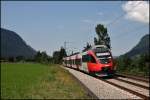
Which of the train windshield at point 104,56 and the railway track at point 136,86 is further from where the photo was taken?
the train windshield at point 104,56

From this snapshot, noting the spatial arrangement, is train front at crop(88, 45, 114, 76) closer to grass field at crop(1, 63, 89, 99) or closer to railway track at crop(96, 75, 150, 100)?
grass field at crop(1, 63, 89, 99)

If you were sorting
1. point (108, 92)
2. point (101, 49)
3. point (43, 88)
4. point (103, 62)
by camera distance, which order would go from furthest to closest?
point (101, 49) → point (103, 62) → point (43, 88) → point (108, 92)

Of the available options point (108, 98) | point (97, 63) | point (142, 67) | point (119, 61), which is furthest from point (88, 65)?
point (108, 98)

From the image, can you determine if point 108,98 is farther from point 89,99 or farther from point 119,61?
point 119,61

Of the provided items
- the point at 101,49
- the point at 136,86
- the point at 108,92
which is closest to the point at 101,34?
the point at 101,49

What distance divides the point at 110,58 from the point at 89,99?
20.0m

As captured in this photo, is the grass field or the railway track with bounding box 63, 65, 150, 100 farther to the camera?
the railway track with bounding box 63, 65, 150, 100

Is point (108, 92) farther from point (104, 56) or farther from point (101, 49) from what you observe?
point (101, 49)

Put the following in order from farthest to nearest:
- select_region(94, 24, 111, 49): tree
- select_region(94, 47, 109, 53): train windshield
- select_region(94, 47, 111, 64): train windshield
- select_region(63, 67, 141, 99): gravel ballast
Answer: select_region(94, 24, 111, 49): tree → select_region(94, 47, 109, 53): train windshield → select_region(94, 47, 111, 64): train windshield → select_region(63, 67, 141, 99): gravel ballast

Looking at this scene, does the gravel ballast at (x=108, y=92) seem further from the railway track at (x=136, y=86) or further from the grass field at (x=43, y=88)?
the grass field at (x=43, y=88)

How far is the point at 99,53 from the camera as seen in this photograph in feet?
119

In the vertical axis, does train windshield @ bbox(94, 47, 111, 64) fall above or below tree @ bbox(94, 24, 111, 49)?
below

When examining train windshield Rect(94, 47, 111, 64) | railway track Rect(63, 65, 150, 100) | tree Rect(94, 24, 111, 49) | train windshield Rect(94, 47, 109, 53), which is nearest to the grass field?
railway track Rect(63, 65, 150, 100)

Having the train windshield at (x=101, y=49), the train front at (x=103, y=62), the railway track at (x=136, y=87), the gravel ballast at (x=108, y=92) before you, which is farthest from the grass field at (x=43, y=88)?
the train windshield at (x=101, y=49)
